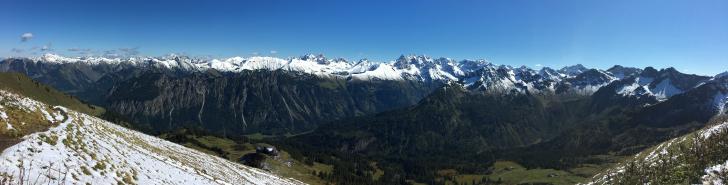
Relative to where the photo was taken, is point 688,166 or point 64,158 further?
point 688,166

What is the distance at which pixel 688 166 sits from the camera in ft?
156

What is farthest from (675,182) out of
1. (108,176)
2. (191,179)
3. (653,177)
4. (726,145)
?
(108,176)

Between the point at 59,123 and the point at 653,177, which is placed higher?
the point at 59,123

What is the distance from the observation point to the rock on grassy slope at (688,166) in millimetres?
41344

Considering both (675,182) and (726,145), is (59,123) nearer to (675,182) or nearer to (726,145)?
(675,182)

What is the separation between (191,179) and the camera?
4416 cm

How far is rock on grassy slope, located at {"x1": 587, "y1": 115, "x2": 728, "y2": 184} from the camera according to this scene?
41.3m

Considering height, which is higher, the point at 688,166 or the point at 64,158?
the point at 64,158

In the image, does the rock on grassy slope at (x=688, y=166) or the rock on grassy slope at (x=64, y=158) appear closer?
the rock on grassy slope at (x=64, y=158)

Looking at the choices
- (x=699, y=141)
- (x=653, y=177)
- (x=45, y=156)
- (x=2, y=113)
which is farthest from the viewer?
(x=699, y=141)

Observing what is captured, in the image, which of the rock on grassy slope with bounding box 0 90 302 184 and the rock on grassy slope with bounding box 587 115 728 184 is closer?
the rock on grassy slope with bounding box 0 90 302 184

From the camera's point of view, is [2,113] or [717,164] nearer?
[2,113]

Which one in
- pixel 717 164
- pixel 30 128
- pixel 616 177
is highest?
pixel 30 128

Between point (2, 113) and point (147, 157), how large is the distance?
46.8 feet
